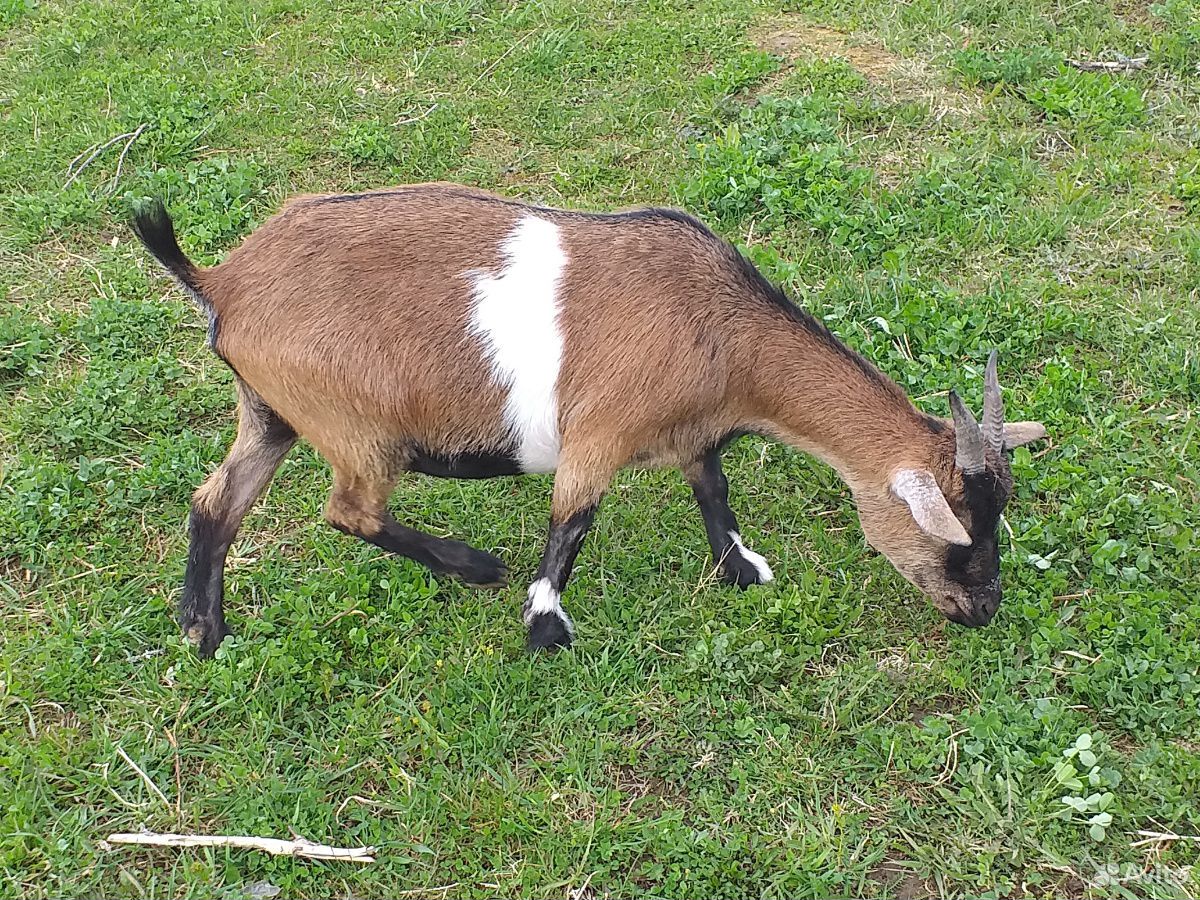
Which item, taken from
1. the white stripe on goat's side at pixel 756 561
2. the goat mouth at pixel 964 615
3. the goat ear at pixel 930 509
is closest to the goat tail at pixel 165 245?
the white stripe on goat's side at pixel 756 561

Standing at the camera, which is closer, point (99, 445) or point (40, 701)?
point (40, 701)

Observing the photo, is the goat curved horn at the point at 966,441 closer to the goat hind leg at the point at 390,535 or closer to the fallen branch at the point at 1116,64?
the goat hind leg at the point at 390,535

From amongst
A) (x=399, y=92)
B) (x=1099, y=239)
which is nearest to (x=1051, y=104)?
(x=1099, y=239)

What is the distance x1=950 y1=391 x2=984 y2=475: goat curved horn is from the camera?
2898mm

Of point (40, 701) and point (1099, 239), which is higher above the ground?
point (1099, 239)

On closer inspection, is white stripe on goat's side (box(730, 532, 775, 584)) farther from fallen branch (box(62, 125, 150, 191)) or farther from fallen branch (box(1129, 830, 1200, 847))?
fallen branch (box(62, 125, 150, 191))

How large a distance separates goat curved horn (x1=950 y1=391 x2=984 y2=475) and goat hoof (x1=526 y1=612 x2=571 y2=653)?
1362 mm

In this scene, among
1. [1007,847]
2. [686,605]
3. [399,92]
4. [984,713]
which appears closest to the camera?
[1007,847]

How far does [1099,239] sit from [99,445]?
14.8 feet

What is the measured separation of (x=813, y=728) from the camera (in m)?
3.26

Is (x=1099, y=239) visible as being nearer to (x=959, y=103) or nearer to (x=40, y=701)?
(x=959, y=103)

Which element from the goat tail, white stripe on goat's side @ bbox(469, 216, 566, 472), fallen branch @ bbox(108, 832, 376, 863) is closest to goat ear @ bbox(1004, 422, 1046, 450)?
white stripe on goat's side @ bbox(469, 216, 566, 472)

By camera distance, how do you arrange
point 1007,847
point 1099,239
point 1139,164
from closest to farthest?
point 1007,847 → point 1099,239 → point 1139,164

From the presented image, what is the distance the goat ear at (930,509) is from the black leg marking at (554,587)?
96 centimetres
